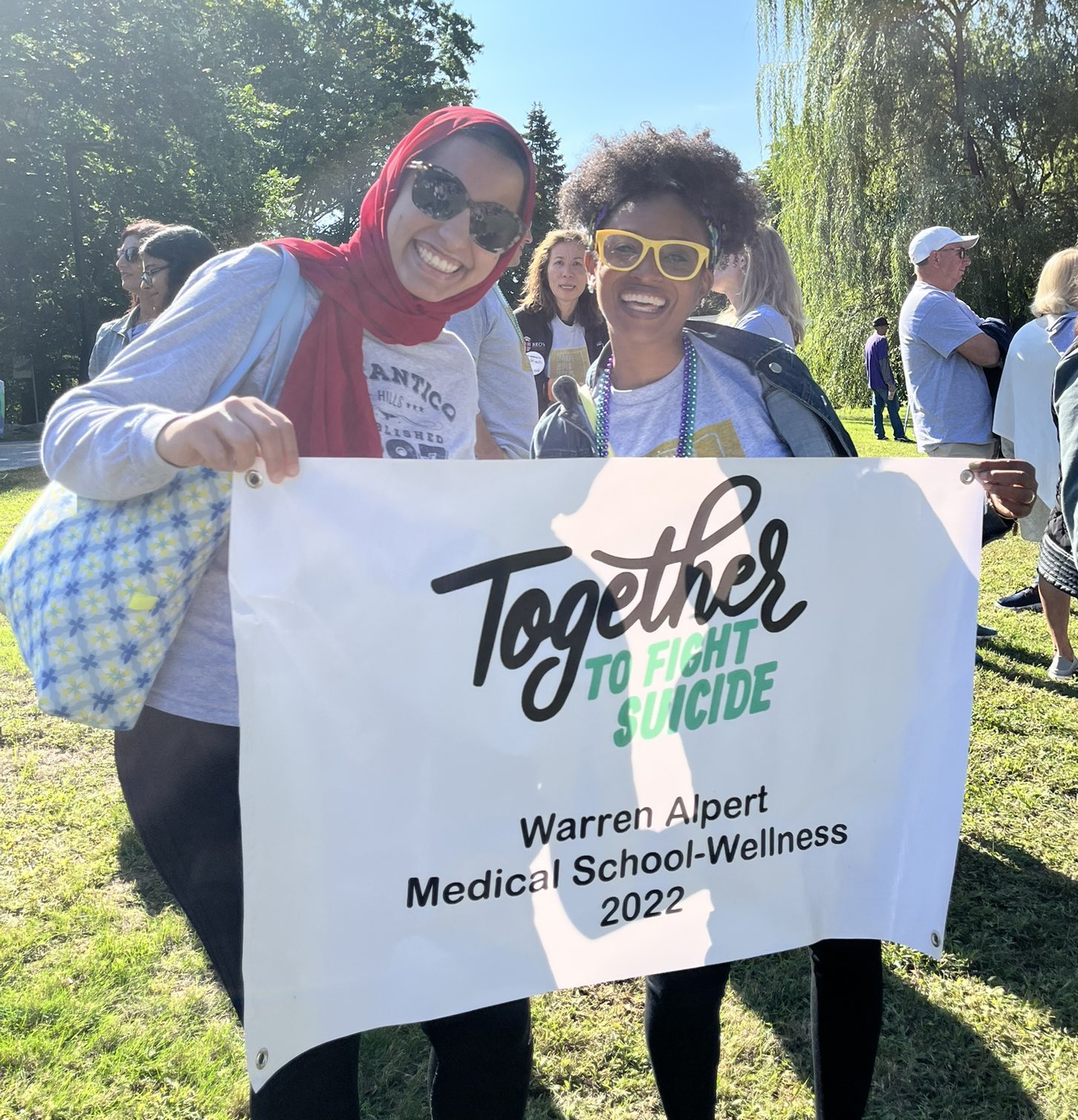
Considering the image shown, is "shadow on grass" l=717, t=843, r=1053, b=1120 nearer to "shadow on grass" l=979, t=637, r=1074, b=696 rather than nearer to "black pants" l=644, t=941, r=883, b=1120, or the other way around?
"black pants" l=644, t=941, r=883, b=1120

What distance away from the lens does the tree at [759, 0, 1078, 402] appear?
13.4m

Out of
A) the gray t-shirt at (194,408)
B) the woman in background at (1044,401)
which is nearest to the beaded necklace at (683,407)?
the gray t-shirt at (194,408)

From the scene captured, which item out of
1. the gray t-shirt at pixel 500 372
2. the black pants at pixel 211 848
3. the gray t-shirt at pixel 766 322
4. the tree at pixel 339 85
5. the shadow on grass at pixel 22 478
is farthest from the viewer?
the tree at pixel 339 85

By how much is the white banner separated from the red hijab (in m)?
0.15

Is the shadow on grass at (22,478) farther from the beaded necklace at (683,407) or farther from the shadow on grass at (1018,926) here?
the shadow on grass at (1018,926)

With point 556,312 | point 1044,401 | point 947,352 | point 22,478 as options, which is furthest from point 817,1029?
point 22,478

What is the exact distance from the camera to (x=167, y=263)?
3859 millimetres

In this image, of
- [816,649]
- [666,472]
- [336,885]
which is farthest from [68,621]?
[816,649]

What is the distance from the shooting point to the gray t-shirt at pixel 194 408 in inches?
45.8

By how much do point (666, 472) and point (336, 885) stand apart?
78 centimetres

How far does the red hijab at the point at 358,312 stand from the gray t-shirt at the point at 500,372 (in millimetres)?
419

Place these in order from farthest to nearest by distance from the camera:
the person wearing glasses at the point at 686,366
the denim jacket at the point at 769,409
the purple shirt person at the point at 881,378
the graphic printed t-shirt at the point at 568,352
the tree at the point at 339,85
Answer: the tree at the point at 339,85 < the purple shirt person at the point at 881,378 < the graphic printed t-shirt at the point at 568,352 < the denim jacket at the point at 769,409 < the person wearing glasses at the point at 686,366

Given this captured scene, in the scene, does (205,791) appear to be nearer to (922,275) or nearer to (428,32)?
(922,275)

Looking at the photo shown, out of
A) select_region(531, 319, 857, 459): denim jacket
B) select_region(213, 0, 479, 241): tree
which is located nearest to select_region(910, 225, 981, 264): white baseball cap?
select_region(531, 319, 857, 459): denim jacket
